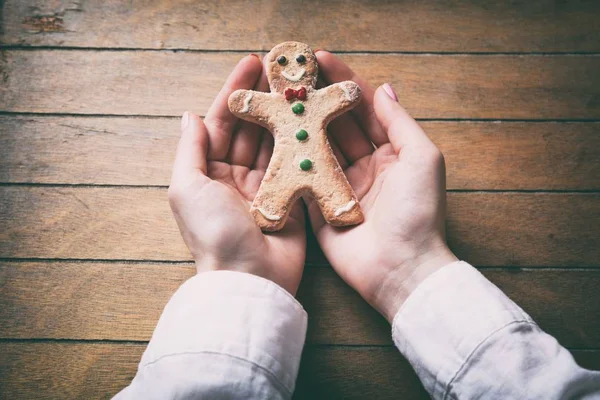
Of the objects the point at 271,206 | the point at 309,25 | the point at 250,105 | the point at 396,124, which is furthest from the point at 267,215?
the point at 309,25

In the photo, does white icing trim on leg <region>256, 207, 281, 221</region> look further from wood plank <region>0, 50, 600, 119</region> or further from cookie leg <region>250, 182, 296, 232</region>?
wood plank <region>0, 50, 600, 119</region>

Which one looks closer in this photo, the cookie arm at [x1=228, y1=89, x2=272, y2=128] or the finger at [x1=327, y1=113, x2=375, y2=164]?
the cookie arm at [x1=228, y1=89, x2=272, y2=128]

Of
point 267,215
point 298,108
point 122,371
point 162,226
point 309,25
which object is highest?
point 309,25

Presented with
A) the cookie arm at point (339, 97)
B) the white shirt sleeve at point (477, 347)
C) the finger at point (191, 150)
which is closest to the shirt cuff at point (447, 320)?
the white shirt sleeve at point (477, 347)

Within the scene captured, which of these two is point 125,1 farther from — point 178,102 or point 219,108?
point 219,108

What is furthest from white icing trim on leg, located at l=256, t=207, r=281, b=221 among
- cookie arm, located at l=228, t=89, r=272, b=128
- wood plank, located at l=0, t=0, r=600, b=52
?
wood plank, located at l=0, t=0, r=600, b=52

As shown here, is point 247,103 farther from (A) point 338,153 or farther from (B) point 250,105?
(A) point 338,153

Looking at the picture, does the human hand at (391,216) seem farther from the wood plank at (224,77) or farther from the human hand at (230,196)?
the wood plank at (224,77)
